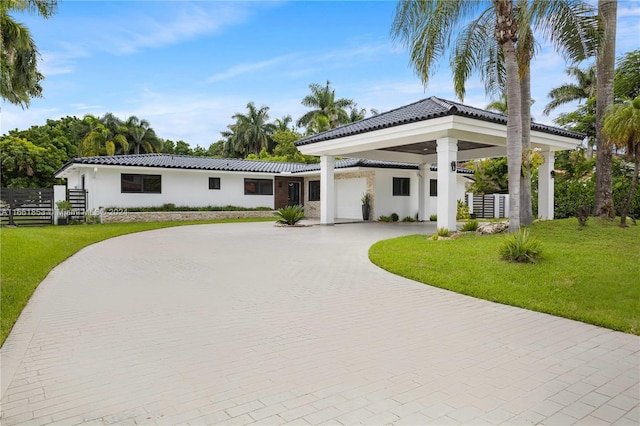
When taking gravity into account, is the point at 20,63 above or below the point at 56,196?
above

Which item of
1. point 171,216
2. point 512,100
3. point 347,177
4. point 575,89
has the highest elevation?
point 575,89

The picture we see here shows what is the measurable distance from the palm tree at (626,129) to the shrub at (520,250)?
5.14 meters

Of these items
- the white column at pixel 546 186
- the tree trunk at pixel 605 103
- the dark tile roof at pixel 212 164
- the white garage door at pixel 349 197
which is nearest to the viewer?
the tree trunk at pixel 605 103

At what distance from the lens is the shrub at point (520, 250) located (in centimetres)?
857

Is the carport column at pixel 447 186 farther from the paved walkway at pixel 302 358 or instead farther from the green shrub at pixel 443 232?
the paved walkway at pixel 302 358

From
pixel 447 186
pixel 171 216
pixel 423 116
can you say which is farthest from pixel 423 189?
pixel 171 216

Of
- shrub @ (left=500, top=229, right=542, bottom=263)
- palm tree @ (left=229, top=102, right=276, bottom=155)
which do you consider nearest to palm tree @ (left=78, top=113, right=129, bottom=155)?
palm tree @ (left=229, top=102, right=276, bottom=155)

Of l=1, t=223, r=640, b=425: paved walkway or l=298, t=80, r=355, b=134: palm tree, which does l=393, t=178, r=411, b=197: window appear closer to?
l=1, t=223, r=640, b=425: paved walkway

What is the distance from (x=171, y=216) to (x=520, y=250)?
20.7m

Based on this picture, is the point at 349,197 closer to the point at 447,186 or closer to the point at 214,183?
the point at 214,183

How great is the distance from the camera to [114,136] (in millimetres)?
43375

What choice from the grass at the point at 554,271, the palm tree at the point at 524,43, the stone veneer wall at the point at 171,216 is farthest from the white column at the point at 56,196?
the palm tree at the point at 524,43

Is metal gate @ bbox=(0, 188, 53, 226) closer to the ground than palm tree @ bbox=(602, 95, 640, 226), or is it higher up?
closer to the ground

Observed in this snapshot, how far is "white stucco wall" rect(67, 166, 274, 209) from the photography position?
23.6 meters
